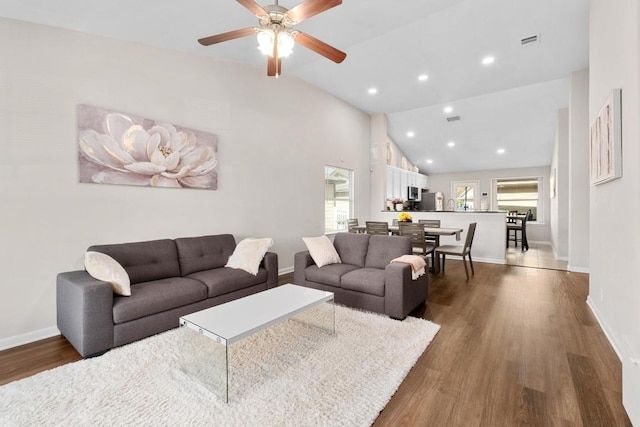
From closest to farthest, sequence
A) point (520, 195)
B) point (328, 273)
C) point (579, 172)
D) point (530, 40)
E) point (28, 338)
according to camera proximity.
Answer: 1. point (28, 338)
2. point (328, 273)
3. point (530, 40)
4. point (579, 172)
5. point (520, 195)

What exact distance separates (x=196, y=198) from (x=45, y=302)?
1.79 m

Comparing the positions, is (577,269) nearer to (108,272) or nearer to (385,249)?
(385,249)

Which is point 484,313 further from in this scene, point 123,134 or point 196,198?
point 123,134

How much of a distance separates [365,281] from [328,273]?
1.61 ft

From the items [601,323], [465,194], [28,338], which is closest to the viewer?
[28,338]

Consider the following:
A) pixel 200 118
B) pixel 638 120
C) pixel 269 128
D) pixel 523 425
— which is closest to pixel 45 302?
pixel 200 118

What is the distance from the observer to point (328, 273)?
3445 millimetres

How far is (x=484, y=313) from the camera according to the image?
10.6ft

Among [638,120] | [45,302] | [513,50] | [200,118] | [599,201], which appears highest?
[513,50]

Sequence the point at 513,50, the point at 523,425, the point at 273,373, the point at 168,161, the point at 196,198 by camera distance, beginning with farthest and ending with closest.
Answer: the point at 513,50 → the point at 196,198 → the point at 168,161 → the point at 273,373 → the point at 523,425

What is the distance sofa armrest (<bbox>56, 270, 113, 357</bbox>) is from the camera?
229 centimetres

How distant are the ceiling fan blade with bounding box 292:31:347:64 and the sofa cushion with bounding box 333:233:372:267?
7.08 feet

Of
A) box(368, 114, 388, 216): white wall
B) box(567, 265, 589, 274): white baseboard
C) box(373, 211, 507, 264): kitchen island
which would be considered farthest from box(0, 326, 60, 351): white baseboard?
box(567, 265, 589, 274): white baseboard

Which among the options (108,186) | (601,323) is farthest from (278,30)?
(601,323)
